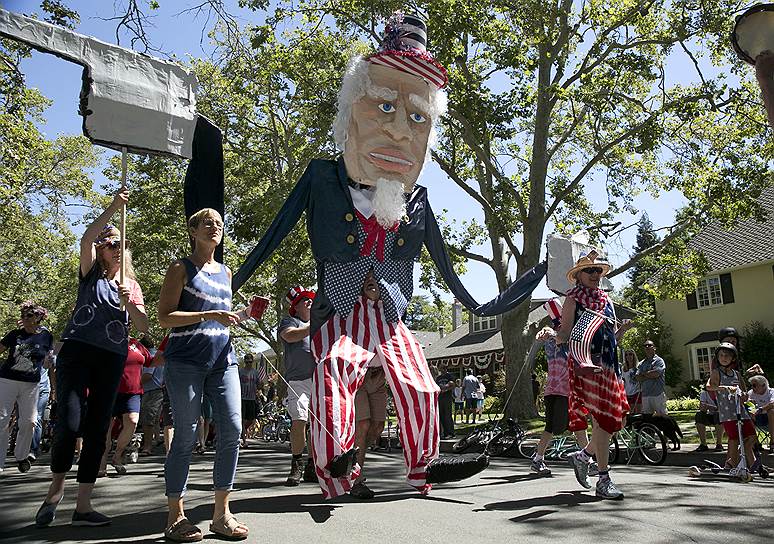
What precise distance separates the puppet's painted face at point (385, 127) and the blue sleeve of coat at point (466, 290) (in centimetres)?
49

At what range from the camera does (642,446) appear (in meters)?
9.06

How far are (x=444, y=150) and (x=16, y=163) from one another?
10910mm

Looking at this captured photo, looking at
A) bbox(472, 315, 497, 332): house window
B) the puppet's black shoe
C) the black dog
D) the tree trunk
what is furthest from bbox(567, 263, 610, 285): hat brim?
bbox(472, 315, 497, 332): house window

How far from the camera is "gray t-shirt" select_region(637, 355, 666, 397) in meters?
11.2

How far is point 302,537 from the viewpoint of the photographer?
11.7ft

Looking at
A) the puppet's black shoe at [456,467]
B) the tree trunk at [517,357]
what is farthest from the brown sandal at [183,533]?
the tree trunk at [517,357]

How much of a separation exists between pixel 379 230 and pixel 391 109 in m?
0.89

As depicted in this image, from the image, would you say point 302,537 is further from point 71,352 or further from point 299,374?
point 299,374

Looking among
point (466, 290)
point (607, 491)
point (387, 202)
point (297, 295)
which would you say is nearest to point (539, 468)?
point (607, 491)

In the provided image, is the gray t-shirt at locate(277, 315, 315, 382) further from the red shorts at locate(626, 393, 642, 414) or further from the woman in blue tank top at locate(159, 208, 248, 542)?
the red shorts at locate(626, 393, 642, 414)

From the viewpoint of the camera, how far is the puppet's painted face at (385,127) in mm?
4926

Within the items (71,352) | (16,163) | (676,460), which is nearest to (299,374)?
(71,352)

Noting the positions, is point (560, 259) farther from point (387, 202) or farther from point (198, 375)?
point (198, 375)

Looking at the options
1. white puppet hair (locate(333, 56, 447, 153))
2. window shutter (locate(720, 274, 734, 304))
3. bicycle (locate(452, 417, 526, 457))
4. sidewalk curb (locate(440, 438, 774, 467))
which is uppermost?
window shutter (locate(720, 274, 734, 304))
